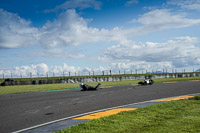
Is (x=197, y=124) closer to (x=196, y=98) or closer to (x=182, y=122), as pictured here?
(x=182, y=122)

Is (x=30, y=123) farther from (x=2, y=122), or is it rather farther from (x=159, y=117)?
(x=159, y=117)

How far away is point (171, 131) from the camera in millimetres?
4500

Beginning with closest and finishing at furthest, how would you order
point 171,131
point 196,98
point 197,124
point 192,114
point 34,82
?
1. point 171,131
2. point 197,124
3. point 192,114
4. point 196,98
5. point 34,82

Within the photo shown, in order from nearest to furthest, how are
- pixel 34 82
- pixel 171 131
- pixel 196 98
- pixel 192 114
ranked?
1. pixel 171 131
2. pixel 192 114
3. pixel 196 98
4. pixel 34 82

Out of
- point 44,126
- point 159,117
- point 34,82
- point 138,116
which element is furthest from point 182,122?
point 34,82

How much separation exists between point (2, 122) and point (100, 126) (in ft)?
11.2

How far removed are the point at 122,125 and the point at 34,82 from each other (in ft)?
98.2

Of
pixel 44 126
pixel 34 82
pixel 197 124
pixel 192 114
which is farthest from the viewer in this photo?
pixel 34 82

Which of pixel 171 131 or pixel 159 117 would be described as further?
pixel 159 117

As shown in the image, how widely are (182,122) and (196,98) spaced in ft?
15.2

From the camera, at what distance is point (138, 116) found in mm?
6172

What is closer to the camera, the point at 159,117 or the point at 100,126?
the point at 100,126

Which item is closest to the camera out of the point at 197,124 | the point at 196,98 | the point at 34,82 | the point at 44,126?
the point at 197,124

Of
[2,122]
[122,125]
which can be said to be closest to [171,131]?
[122,125]
